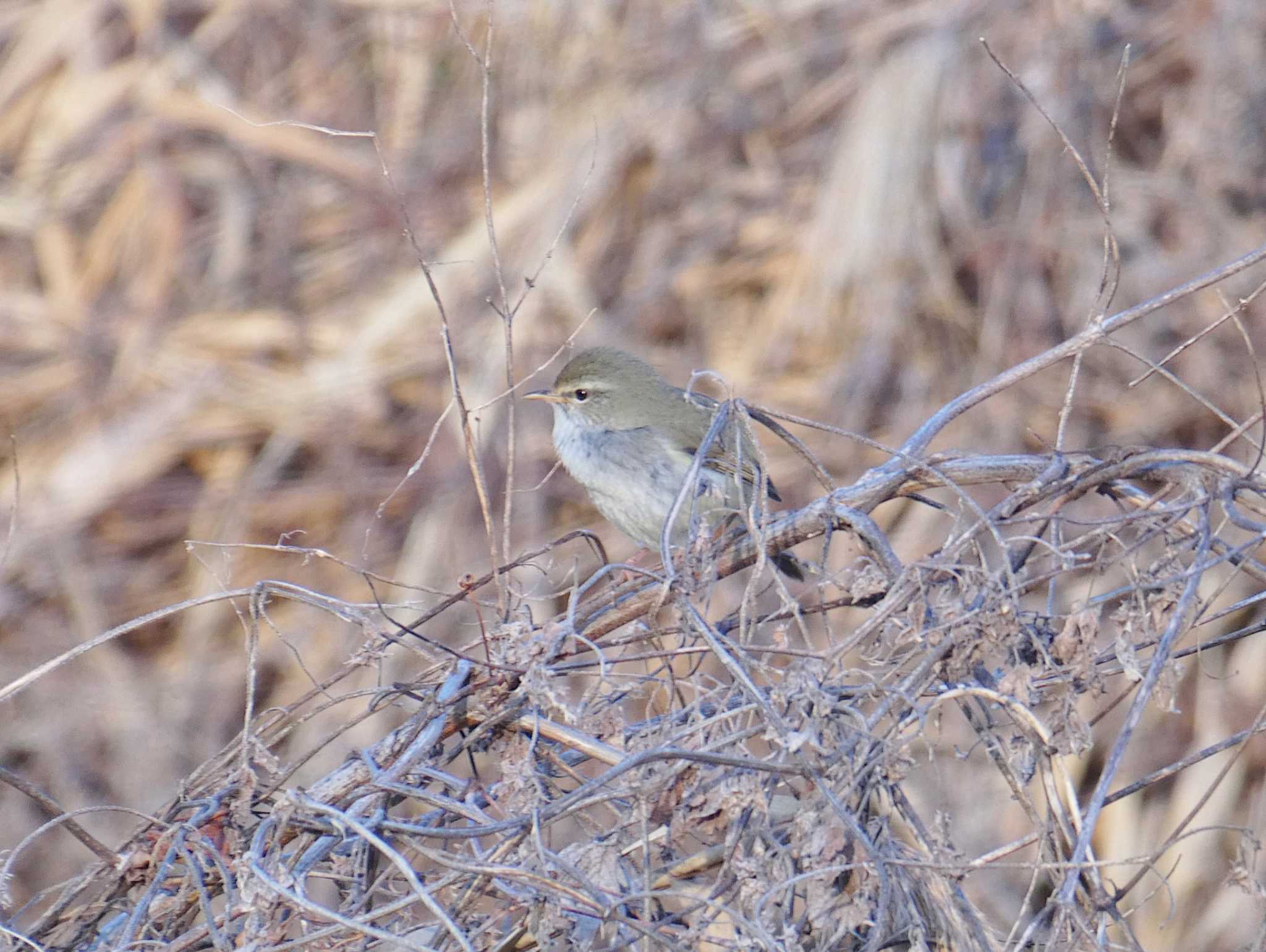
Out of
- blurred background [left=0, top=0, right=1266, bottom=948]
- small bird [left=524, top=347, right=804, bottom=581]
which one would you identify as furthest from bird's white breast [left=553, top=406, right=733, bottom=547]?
blurred background [left=0, top=0, right=1266, bottom=948]

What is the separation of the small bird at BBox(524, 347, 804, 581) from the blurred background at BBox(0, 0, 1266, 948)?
147cm

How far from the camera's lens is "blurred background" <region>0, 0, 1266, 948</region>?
22.0 ft

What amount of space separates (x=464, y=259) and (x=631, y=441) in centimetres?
215

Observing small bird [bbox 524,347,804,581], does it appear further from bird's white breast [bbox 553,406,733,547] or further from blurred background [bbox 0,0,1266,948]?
blurred background [bbox 0,0,1266,948]

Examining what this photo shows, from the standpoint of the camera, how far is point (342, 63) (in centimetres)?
787

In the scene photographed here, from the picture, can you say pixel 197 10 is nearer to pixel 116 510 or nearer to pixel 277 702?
pixel 116 510

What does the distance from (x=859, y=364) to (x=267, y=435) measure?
117 inches

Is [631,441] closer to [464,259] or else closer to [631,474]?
[631,474]

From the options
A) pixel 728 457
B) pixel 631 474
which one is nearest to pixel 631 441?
pixel 631 474

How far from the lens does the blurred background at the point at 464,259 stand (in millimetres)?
6695

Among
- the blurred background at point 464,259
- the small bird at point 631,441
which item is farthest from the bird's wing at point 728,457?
the blurred background at point 464,259

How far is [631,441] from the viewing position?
4.73m

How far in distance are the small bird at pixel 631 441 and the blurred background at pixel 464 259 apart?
147 centimetres

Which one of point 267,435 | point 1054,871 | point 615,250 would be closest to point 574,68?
point 615,250
